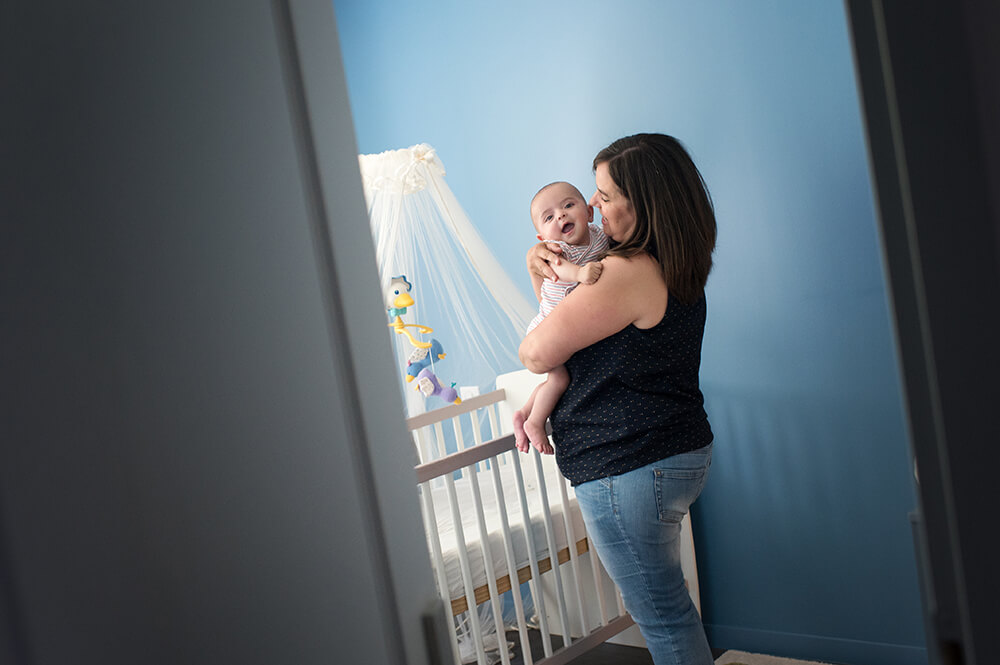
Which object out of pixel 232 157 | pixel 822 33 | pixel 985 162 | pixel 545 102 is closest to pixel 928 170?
pixel 985 162

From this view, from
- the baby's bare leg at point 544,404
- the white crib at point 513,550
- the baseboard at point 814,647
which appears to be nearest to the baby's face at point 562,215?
the baby's bare leg at point 544,404

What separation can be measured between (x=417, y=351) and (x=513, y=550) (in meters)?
0.97

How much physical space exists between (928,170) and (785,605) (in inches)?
84.4

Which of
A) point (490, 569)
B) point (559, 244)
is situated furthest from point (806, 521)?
point (559, 244)

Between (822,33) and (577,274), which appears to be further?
(822,33)

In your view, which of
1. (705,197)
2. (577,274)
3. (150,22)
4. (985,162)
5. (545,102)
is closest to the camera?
(985,162)

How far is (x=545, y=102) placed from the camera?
2742mm

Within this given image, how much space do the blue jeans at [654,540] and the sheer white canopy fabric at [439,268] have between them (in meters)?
1.36

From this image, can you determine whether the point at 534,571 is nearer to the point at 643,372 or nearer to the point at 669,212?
the point at 643,372

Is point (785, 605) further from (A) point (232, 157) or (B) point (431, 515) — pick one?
(A) point (232, 157)

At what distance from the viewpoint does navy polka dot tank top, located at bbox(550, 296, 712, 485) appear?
1.53 m

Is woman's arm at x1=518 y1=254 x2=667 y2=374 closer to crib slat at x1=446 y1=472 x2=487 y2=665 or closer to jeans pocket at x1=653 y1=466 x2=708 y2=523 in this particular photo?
jeans pocket at x1=653 y1=466 x2=708 y2=523

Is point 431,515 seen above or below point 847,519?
above

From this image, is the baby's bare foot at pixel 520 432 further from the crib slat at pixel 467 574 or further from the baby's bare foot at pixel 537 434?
the crib slat at pixel 467 574
